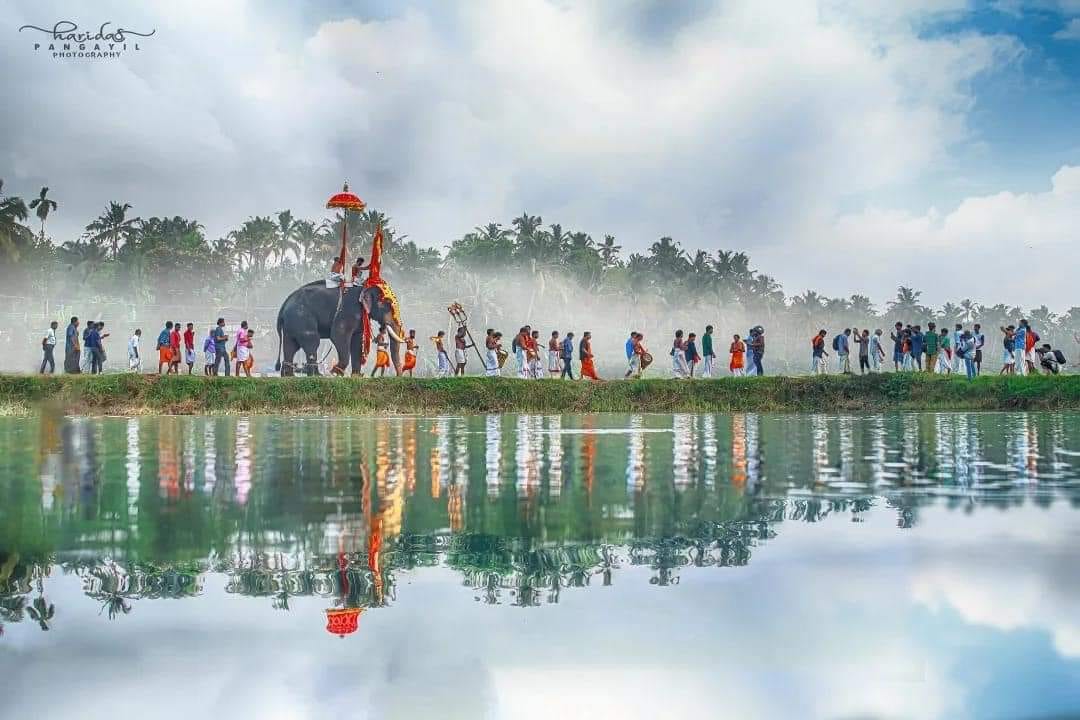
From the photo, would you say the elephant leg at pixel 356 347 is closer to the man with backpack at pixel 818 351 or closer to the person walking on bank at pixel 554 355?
the person walking on bank at pixel 554 355

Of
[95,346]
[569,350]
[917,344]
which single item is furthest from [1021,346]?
[95,346]

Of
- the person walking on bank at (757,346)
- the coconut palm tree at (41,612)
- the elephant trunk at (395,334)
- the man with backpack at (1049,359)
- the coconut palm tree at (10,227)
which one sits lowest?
the coconut palm tree at (41,612)

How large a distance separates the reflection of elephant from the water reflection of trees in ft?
54.2

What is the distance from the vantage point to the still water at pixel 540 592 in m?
4.73

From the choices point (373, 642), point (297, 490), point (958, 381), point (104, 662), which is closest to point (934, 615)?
point (373, 642)

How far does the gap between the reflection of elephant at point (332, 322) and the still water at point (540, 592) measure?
23038 millimetres

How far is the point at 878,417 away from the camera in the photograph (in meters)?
27.0

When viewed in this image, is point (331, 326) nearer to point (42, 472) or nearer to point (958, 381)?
point (958, 381)

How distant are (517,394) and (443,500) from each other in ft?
63.9

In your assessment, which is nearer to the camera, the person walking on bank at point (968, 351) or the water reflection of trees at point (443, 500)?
the water reflection of trees at point (443, 500)

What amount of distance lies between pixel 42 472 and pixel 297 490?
3.86 metres

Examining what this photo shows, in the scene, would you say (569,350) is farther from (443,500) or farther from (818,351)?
(443,500)

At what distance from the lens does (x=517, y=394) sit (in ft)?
97.9

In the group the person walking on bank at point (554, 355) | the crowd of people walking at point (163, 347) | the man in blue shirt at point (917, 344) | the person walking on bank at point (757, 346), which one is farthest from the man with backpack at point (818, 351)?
the crowd of people walking at point (163, 347)
